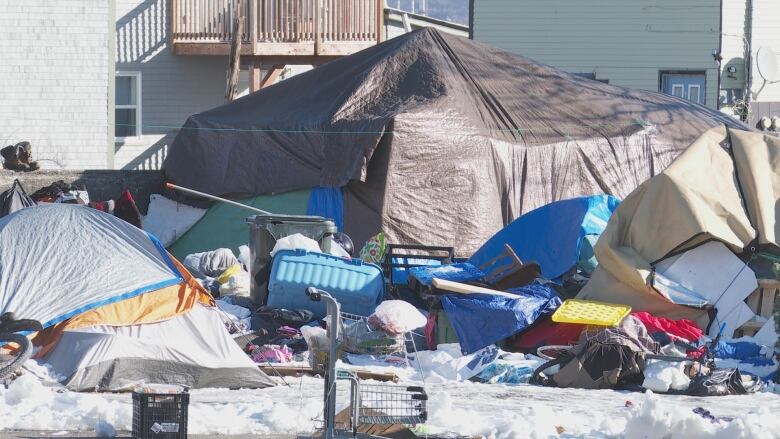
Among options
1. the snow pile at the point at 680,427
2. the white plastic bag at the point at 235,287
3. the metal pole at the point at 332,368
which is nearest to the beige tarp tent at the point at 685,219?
the white plastic bag at the point at 235,287

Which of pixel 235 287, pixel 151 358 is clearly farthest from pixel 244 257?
pixel 151 358

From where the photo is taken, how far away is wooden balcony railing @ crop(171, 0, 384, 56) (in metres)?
26.7

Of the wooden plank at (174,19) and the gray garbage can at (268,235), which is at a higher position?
the wooden plank at (174,19)

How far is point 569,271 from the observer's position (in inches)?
615

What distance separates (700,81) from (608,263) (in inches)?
706

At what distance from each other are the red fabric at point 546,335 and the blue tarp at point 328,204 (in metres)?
5.10

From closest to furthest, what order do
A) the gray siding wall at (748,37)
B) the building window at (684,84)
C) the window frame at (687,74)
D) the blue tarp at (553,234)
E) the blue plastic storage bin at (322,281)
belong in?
the blue plastic storage bin at (322,281), the blue tarp at (553,234), the gray siding wall at (748,37), the window frame at (687,74), the building window at (684,84)

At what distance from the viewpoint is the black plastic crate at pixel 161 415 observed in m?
8.23

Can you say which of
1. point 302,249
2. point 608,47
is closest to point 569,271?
point 302,249

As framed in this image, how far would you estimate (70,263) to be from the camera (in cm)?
1154

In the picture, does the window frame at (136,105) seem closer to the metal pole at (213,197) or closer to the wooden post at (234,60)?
the wooden post at (234,60)

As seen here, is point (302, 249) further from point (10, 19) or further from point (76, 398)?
point (10, 19)

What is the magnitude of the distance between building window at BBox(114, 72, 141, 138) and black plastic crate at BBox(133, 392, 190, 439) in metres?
20.5

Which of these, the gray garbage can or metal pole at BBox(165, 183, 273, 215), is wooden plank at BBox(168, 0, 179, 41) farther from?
the gray garbage can
